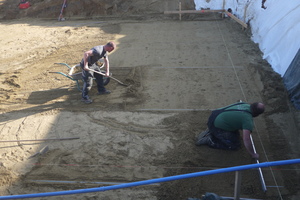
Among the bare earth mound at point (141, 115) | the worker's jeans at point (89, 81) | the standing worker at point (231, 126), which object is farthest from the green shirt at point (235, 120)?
the worker's jeans at point (89, 81)

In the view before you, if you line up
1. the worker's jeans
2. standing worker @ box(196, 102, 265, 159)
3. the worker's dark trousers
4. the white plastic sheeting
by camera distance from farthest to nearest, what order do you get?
the white plastic sheeting → the worker's jeans → the worker's dark trousers → standing worker @ box(196, 102, 265, 159)

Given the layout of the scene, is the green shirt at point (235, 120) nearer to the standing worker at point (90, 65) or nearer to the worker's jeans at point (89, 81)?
the standing worker at point (90, 65)

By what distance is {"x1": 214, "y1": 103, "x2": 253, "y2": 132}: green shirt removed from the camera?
4176 millimetres

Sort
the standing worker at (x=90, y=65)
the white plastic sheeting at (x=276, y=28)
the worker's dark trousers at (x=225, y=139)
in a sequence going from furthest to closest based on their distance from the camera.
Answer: the white plastic sheeting at (x=276, y=28) → the standing worker at (x=90, y=65) → the worker's dark trousers at (x=225, y=139)

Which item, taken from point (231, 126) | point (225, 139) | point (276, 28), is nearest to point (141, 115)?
point (225, 139)

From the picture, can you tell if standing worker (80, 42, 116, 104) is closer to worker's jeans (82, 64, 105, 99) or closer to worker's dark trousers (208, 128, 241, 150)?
worker's jeans (82, 64, 105, 99)

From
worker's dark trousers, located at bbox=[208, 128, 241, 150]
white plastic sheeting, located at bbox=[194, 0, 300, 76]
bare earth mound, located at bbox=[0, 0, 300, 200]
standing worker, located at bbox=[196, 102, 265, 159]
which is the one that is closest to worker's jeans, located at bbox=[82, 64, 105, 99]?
bare earth mound, located at bbox=[0, 0, 300, 200]

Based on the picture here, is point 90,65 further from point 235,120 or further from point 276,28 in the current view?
point 276,28

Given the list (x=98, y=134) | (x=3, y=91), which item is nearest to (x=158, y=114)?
(x=98, y=134)

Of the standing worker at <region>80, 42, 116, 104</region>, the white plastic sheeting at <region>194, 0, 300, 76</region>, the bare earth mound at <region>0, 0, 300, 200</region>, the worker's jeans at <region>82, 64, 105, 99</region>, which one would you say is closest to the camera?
the bare earth mound at <region>0, 0, 300, 200</region>

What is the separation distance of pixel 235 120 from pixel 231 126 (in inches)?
6.3

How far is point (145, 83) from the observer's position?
7.11 metres

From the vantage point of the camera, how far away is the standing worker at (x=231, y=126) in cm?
415

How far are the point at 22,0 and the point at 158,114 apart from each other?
12.2 meters
